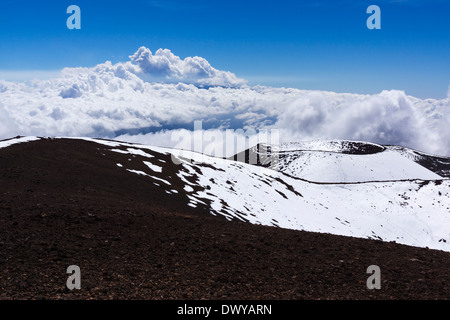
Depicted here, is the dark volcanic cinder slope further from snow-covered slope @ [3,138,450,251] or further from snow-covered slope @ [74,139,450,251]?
snow-covered slope @ [74,139,450,251]

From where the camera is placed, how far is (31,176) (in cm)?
3112

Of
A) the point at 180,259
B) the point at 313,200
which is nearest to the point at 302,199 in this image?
the point at 313,200

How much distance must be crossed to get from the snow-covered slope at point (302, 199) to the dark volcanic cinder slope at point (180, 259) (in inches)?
849

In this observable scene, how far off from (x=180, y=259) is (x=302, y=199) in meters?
60.4

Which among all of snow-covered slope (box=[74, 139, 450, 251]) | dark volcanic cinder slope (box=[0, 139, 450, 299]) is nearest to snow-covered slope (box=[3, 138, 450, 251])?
snow-covered slope (box=[74, 139, 450, 251])

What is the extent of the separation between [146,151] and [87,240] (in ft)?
170

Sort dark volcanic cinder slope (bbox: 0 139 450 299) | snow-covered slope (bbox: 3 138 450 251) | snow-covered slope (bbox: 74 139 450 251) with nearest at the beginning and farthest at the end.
A: dark volcanic cinder slope (bbox: 0 139 450 299) → snow-covered slope (bbox: 3 138 450 251) → snow-covered slope (bbox: 74 139 450 251)

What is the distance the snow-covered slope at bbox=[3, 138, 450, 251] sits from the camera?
48853 mm

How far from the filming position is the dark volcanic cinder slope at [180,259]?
11.0 metres

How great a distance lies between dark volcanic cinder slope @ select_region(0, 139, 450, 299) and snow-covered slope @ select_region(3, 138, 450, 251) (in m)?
21.6

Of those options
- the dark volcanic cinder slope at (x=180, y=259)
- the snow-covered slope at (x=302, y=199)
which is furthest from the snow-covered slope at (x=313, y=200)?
the dark volcanic cinder slope at (x=180, y=259)

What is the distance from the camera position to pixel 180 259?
13.8 meters
